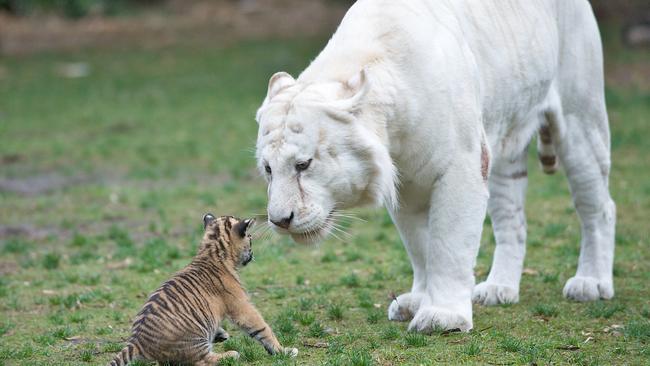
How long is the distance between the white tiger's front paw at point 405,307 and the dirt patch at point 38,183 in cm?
726

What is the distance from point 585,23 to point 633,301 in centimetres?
192

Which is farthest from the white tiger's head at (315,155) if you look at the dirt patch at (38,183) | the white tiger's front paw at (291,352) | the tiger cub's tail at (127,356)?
the dirt patch at (38,183)

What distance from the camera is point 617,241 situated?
29.7 ft

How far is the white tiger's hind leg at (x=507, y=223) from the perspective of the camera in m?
6.97

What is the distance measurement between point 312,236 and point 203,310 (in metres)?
0.69

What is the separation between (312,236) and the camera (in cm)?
541

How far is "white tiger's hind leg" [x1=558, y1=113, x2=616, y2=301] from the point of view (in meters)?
6.98

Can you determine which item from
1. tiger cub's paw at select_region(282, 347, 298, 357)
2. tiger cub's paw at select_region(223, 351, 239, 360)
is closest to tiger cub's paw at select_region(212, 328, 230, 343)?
tiger cub's paw at select_region(223, 351, 239, 360)

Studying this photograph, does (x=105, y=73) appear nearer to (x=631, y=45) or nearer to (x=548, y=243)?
(x=631, y=45)

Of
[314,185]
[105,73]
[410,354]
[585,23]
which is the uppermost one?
[585,23]

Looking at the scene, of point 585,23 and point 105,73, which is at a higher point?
point 585,23

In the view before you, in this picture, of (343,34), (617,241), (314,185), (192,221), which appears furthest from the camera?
(192,221)

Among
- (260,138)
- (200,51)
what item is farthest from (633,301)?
(200,51)

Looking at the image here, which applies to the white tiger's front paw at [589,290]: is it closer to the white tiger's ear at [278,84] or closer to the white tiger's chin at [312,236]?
the white tiger's chin at [312,236]
